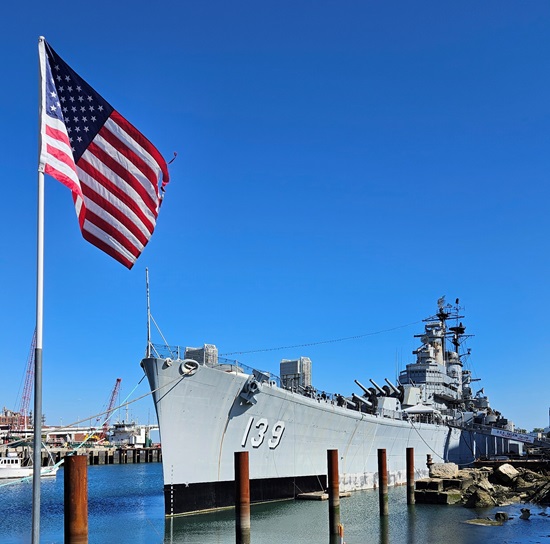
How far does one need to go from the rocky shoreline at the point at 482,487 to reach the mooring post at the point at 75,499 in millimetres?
23996

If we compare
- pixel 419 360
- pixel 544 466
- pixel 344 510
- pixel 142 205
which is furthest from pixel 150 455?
pixel 142 205

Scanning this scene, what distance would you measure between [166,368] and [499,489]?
68.2ft

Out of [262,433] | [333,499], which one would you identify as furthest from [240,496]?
[262,433]

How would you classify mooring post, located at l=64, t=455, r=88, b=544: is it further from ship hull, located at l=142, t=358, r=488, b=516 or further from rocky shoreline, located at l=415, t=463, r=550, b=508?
rocky shoreline, located at l=415, t=463, r=550, b=508

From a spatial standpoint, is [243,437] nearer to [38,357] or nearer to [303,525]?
[303,525]

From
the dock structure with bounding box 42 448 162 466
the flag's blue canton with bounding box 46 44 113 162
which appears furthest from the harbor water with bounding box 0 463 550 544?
the dock structure with bounding box 42 448 162 466

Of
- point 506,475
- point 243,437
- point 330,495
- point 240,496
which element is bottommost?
point 506,475

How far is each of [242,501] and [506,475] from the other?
79.4 ft

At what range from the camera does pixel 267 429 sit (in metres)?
26.4

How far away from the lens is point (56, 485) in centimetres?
5347

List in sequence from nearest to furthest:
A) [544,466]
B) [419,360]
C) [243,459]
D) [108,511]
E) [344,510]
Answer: [243,459], [344,510], [108,511], [544,466], [419,360]

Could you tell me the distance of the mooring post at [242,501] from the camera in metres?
16.9

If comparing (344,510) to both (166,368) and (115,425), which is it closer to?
(166,368)

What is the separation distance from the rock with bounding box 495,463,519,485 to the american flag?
109 feet
